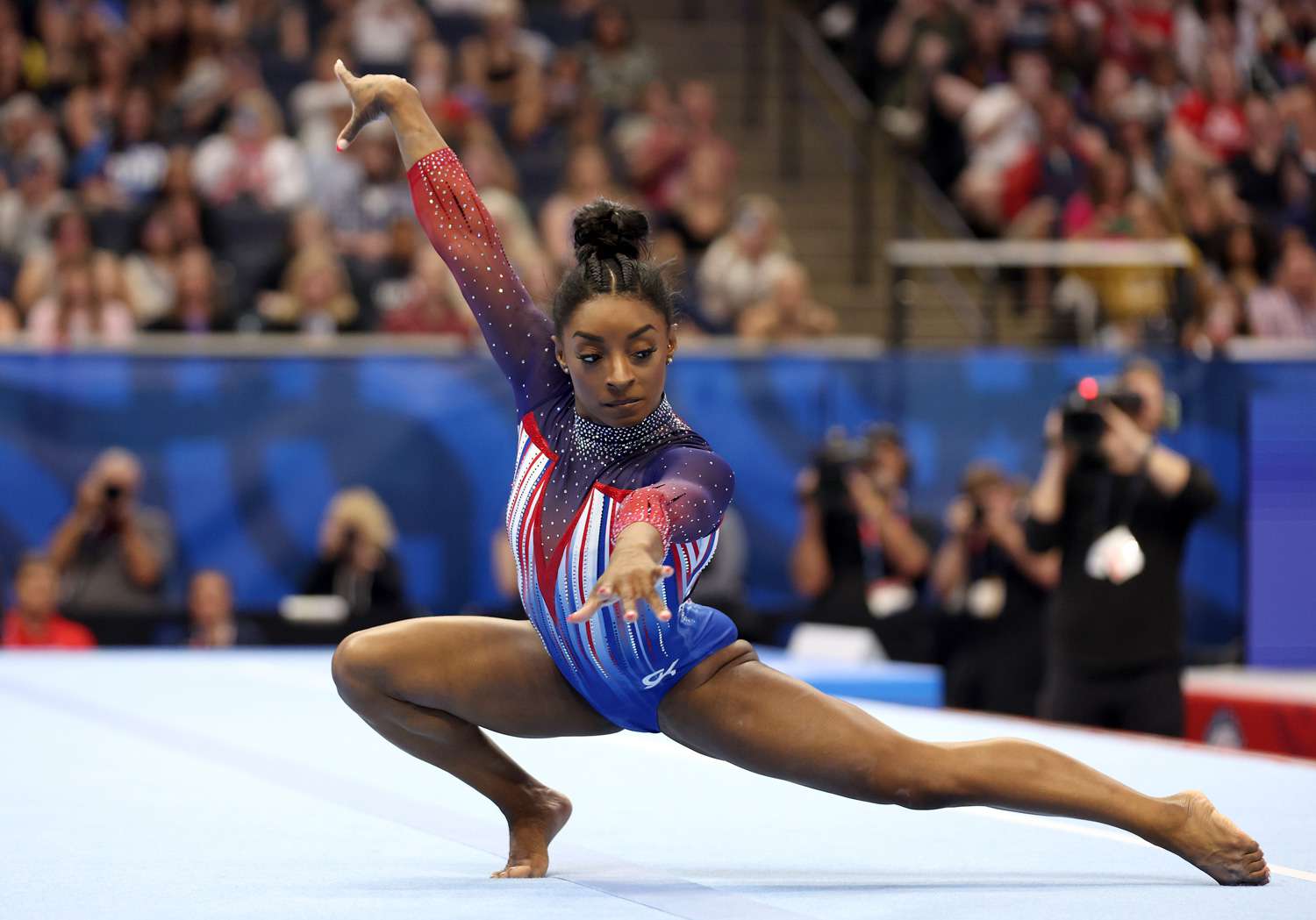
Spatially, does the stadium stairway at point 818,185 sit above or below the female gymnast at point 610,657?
above

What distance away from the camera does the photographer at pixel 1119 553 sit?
5.85 m

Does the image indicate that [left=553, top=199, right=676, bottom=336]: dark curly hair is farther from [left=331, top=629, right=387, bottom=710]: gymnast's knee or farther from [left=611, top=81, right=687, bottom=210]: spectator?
[left=611, top=81, right=687, bottom=210]: spectator

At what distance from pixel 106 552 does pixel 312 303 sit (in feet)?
5.61

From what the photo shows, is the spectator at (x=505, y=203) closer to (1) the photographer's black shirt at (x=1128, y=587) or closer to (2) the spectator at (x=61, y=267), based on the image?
(2) the spectator at (x=61, y=267)

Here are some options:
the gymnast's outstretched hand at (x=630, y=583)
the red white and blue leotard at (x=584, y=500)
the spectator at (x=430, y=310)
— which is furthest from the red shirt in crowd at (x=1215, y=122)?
the gymnast's outstretched hand at (x=630, y=583)

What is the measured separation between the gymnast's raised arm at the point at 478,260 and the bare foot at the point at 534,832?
28.4 inches

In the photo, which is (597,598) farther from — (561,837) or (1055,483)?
(1055,483)

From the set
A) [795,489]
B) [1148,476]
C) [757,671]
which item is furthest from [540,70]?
[757,671]

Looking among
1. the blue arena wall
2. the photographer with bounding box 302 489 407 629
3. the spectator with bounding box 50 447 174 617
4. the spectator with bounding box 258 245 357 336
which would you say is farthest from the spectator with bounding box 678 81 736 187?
the spectator with bounding box 50 447 174 617

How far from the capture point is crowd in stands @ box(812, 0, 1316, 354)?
1045cm

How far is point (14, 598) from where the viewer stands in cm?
823

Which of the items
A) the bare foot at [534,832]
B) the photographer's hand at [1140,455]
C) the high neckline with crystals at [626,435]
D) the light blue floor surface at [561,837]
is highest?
the photographer's hand at [1140,455]

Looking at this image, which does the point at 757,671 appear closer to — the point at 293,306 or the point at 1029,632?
the point at 1029,632

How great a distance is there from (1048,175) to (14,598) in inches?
264
